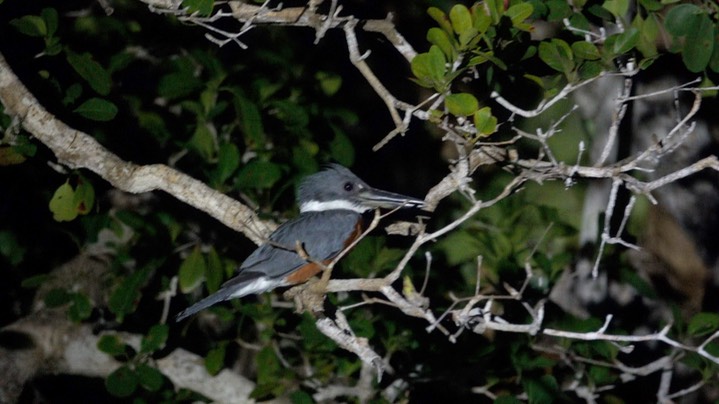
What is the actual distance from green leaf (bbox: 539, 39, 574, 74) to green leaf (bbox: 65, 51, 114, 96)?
164cm

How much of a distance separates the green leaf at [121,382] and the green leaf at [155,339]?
4.6 inches

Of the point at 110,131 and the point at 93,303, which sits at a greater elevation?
the point at 110,131

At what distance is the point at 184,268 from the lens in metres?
3.66

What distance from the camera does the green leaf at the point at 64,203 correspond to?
3.23 m

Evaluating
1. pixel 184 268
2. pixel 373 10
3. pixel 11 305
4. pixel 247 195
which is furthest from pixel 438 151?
pixel 11 305

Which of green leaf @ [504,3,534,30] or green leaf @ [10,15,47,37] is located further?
green leaf @ [10,15,47,37]

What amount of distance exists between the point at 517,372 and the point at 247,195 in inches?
54.7

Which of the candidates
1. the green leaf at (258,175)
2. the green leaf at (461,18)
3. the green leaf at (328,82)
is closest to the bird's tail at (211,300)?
the green leaf at (258,175)

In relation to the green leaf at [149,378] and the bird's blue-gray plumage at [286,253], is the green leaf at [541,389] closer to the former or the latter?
the bird's blue-gray plumage at [286,253]

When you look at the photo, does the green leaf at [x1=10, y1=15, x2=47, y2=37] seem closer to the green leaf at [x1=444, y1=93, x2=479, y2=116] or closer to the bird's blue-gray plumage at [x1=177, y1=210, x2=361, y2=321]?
the bird's blue-gray plumage at [x1=177, y1=210, x2=361, y2=321]


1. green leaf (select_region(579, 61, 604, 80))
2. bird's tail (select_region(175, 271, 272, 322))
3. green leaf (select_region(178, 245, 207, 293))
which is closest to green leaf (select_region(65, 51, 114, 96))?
green leaf (select_region(178, 245, 207, 293))

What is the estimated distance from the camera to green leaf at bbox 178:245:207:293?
143 inches

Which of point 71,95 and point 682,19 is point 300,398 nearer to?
point 71,95

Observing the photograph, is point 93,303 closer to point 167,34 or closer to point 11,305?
point 11,305
